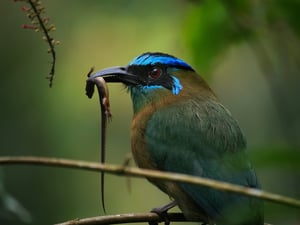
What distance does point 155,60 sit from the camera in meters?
4.69

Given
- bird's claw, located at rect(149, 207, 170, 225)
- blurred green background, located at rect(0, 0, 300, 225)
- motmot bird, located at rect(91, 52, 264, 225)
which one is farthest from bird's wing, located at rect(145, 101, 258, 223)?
blurred green background, located at rect(0, 0, 300, 225)

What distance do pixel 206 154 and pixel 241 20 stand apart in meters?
0.80

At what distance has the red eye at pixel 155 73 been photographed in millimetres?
4699

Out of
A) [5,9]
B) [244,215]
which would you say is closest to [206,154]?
[244,215]

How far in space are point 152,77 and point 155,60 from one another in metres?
0.11

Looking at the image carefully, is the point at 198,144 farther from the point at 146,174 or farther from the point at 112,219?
the point at 146,174

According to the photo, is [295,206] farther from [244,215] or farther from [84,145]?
[84,145]

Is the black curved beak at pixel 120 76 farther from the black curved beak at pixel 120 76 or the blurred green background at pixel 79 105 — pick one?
the blurred green background at pixel 79 105

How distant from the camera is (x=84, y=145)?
7.60 m

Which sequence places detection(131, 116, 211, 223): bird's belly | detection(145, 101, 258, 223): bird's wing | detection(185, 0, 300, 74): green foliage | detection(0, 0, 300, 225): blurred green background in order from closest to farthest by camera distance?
detection(185, 0, 300, 74): green foliage, detection(145, 101, 258, 223): bird's wing, detection(131, 116, 211, 223): bird's belly, detection(0, 0, 300, 225): blurred green background

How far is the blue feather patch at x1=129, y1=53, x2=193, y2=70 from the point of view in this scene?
466 cm

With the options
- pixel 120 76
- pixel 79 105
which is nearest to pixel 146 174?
pixel 120 76

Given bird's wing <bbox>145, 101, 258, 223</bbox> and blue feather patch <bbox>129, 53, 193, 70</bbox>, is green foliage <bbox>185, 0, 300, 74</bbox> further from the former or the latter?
blue feather patch <bbox>129, 53, 193, 70</bbox>

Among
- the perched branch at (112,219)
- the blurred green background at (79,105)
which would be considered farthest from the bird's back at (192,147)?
the blurred green background at (79,105)
